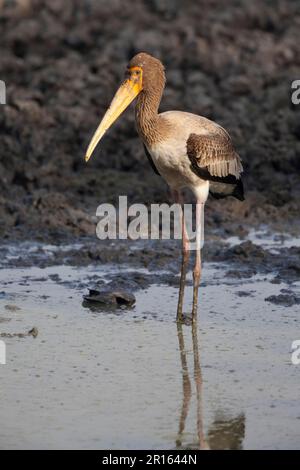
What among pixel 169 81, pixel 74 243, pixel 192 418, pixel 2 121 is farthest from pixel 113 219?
pixel 192 418

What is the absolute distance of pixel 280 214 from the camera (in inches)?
416

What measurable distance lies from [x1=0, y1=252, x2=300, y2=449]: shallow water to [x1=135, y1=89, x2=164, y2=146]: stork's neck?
3.74 feet

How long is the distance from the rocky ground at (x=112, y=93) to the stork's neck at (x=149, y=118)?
7.11 ft

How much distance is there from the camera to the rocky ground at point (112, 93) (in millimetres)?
10656

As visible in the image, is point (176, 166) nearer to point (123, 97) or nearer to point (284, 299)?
point (123, 97)

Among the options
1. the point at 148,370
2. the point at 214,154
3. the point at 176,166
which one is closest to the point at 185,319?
the point at 176,166

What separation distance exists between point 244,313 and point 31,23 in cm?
786

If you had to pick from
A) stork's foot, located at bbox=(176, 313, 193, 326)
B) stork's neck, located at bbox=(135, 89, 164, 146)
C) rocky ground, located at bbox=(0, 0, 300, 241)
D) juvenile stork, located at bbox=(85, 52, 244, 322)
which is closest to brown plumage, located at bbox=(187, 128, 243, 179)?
juvenile stork, located at bbox=(85, 52, 244, 322)

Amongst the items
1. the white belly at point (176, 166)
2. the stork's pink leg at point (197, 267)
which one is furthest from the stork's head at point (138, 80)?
the stork's pink leg at point (197, 267)

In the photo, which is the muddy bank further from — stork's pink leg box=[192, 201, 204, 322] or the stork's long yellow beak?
the stork's long yellow beak

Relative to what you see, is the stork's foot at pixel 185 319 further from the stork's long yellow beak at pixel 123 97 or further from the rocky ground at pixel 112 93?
the rocky ground at pixel 112 93

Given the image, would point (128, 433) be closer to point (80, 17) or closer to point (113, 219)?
point (113, 219)

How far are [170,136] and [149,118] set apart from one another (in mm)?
179

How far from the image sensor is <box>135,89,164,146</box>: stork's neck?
7.84m
